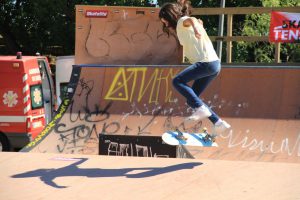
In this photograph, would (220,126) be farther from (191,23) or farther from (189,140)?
(191,23)

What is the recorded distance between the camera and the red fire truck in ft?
32.4

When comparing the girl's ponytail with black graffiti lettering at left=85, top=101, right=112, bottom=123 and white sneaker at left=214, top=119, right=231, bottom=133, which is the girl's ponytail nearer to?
white sneaker at left=214, top=119, right=231, bottom=133

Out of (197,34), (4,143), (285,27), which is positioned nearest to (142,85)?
(4,143)

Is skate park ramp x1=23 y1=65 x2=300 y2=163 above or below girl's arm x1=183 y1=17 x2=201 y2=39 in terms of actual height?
below

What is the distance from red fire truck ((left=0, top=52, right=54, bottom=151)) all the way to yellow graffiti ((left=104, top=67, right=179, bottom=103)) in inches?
64.2

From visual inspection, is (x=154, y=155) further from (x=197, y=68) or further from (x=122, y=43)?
(x=122, y=43)

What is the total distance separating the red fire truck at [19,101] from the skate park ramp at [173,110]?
98cm

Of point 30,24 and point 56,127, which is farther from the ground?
point 30,24

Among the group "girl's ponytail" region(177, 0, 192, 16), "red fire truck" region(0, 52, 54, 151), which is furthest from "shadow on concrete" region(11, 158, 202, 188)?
"red fire truck" region(0, 52, 54, 151)

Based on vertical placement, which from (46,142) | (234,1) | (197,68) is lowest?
(46,142)

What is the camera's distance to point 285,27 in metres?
10.3

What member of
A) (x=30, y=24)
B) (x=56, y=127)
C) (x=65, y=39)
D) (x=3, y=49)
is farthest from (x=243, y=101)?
(x=3, y=49)

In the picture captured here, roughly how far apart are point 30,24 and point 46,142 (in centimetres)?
1573

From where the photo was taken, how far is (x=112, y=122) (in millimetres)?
9008
